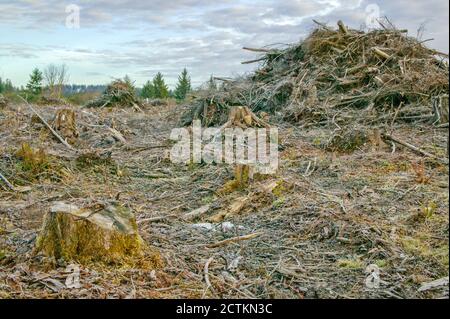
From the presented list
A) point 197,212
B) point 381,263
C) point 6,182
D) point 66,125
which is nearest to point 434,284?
point 381,263

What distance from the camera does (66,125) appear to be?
9305 millimetres

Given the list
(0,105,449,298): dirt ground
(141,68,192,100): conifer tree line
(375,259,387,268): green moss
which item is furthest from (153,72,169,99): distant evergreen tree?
(375,259,387,268): green moss

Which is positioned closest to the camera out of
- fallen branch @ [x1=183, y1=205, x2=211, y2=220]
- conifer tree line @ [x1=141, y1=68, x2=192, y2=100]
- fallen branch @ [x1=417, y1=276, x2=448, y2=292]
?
fallen branch @ [x1=417, y1=276, x2=448, y2=292]

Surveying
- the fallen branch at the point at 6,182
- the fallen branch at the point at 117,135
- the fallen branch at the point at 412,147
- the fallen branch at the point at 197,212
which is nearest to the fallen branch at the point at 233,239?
the fallen branch at the point at 197,212

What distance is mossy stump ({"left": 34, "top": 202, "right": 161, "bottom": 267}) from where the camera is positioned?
353 cm

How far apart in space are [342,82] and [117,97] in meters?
8.08

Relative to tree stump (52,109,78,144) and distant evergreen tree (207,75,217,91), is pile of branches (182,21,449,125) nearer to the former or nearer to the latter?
distant evergreen tree (207,75,217,91)

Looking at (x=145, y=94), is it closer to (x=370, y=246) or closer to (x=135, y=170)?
(x=135, y=170)

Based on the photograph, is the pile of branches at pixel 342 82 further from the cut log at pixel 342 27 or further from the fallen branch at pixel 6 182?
the fallen branch at pixel 6 182

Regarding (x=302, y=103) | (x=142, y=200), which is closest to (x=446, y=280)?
(x=142, y=200)

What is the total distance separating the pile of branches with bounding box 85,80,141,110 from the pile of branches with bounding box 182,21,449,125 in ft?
16.4

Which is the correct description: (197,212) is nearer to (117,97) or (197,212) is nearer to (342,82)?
(342,82)

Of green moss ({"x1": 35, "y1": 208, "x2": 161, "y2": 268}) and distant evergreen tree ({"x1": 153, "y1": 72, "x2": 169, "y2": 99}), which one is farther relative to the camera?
distant evergreen tree ({"x1": 153, "y1": 72, "x2": 169, "y2": 99})
